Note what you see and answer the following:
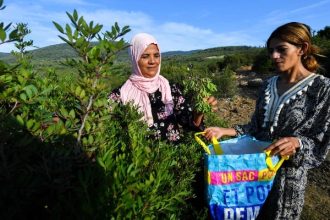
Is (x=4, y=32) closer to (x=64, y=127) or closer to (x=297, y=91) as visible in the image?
(x=64, y=127)

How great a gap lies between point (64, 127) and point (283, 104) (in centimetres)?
159

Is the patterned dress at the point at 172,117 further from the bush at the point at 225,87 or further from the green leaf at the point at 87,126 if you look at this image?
the bush at the point at 225,87

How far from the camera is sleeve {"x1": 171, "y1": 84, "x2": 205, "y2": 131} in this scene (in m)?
3.45

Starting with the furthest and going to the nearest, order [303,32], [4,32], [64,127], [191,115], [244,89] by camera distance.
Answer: [244,89]
[191,115]
[303,32]
[64,127]
[4,32]

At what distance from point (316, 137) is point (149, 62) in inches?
67.7

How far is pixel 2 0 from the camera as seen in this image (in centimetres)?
147

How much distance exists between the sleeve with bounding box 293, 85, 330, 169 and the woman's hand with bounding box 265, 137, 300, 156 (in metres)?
0.06

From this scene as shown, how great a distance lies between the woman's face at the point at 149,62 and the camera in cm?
368

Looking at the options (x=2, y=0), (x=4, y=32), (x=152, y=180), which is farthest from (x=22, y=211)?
(x=2, y=0)

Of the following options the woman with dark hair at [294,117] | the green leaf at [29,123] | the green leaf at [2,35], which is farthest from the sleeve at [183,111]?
the green leaf at [2,35]

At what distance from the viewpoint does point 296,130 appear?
102 inches

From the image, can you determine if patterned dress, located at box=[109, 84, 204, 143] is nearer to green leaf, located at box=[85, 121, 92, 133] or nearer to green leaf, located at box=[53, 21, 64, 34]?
green leaf, located at box=[85, 121, 92, 133]

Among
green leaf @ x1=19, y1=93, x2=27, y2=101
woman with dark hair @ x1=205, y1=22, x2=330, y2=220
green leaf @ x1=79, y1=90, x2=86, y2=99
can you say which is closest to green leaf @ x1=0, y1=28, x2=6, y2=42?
green leaf @ x1=19, y1=93, x2=27, y2=101

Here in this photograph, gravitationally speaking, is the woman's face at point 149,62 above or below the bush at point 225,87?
above
